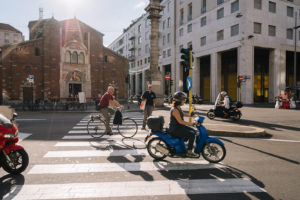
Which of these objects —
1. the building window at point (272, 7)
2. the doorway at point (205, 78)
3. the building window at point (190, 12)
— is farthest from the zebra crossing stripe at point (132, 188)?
the building window at point (190, 12)

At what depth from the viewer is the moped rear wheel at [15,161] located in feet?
13.2

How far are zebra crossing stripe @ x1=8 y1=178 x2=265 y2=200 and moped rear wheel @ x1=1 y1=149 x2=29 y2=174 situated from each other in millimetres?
642

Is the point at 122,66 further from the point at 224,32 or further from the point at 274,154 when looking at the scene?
the point at 274,154

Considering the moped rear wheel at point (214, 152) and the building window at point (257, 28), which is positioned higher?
the building window at point (257, 28)

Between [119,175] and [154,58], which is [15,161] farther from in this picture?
[154,58]

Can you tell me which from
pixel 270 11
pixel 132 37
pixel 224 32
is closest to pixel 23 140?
pixel 224 32

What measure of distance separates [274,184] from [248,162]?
45.5 inches

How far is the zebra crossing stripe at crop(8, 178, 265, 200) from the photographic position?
10.7 feet

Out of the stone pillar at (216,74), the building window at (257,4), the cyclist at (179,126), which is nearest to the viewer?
the cyclist at (179,126)

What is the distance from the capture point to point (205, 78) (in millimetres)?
35125

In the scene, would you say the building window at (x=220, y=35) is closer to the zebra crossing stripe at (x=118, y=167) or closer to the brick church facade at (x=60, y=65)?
the brick church facade at (x=60, y=65)

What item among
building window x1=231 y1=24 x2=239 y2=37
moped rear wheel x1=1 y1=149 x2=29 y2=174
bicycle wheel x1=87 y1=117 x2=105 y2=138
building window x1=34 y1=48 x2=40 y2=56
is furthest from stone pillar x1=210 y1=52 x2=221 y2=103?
moped rear wheel x1=1 y1=149 x2=29 y2=174

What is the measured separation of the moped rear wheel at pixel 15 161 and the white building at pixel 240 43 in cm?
2606

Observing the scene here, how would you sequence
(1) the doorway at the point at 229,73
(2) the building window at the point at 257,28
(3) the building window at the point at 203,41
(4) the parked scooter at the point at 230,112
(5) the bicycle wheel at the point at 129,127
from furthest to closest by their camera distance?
(3) the building window at the point at 203,41, (1) the doorway at the point at 229,73, (2) the building window at the point at 257,28, (4) the parked scooter at the point at 230,112, (5) the bicycle wheel at the point at 129,127
